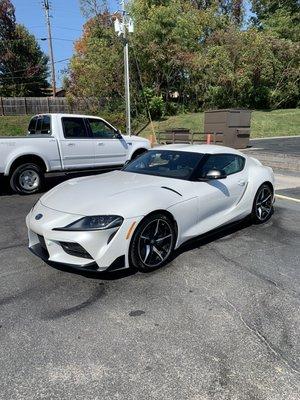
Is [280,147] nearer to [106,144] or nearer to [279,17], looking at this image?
[106,144]

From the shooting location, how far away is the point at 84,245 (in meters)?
3.90

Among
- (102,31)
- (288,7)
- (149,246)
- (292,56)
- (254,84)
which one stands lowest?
(149,246)

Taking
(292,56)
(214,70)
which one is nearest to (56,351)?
(214,70)

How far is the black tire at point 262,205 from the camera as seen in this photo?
20.0 ft

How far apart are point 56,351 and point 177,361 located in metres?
0.90

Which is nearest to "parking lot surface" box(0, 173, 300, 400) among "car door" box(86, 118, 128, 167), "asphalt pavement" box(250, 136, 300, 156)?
"car door" box(86, 118, 128, 167)

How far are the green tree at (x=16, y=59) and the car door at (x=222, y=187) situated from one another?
4015cm

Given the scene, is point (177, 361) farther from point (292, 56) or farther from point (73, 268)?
point (292, 56)

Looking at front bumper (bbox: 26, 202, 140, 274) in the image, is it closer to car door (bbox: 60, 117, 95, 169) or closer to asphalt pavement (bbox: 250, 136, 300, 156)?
car door (bbox: 60, 117, 95, 169)

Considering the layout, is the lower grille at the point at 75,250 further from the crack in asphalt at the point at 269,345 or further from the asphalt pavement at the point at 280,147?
the asphalt pavement at the point at 280,147

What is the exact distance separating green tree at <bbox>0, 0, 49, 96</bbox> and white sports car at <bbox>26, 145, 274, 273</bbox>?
4009cm

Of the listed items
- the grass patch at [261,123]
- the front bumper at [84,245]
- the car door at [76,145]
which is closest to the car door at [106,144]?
the car door at [76,145]

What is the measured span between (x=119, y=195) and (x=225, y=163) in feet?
6.59

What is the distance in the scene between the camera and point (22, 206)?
7934mm
